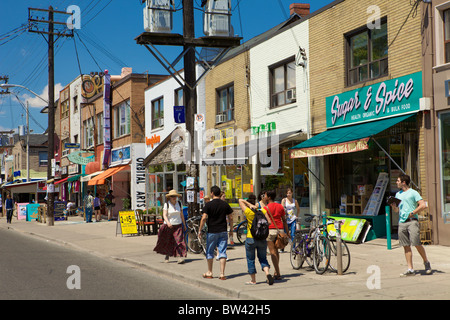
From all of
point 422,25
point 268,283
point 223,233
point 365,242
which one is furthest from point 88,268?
point 422,25

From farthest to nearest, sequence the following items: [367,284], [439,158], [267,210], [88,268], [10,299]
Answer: [439,158] < [88,268] < [267,210] < [367,284] < [10,299]

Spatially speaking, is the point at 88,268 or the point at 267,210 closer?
the point at 267,210

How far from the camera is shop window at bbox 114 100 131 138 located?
31.5m

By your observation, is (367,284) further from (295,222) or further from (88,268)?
(88,268)

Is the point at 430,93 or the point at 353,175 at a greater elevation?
the point at 430,93

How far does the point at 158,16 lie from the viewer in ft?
46.9

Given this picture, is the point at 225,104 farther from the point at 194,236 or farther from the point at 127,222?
the point at 194,236

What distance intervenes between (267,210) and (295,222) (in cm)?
453

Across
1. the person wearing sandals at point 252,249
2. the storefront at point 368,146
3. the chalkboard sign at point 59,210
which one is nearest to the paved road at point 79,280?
the person wearing sandals at point 252,249

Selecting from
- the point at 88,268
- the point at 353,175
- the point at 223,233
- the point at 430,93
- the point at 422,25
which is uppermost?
the point at 422,25

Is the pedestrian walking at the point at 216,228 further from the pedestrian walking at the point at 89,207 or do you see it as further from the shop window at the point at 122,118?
the shop window at the point at 122,118

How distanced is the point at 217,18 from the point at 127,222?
336 inches

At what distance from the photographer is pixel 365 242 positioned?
14.6 meters

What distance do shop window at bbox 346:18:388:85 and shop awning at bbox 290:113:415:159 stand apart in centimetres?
151
